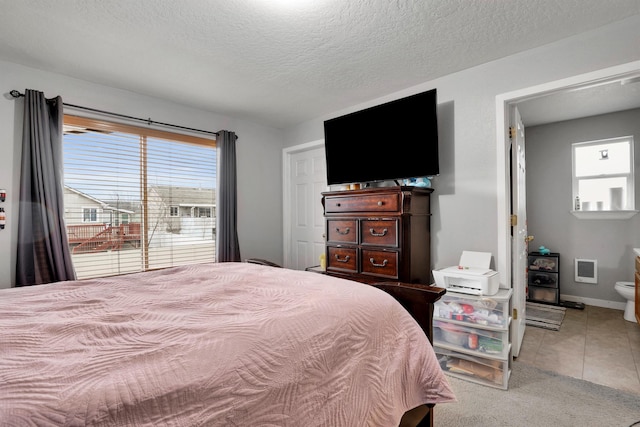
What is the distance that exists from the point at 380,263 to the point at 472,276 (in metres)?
0.74

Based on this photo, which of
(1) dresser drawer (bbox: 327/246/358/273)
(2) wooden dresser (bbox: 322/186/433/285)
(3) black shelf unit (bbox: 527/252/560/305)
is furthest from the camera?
(3) black shelf unit (bbox: 527/252/560/305)

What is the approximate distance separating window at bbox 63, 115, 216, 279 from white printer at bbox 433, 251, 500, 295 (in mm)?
2640

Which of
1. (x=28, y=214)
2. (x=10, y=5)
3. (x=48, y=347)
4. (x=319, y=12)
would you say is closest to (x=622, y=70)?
(x=319, y=12)

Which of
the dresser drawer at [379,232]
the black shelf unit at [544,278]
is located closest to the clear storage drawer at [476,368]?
the dresser drawer at [379,232]

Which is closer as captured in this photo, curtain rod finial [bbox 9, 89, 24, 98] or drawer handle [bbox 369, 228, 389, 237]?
curtain rod finial [bbox 9, 89, 24, 98]

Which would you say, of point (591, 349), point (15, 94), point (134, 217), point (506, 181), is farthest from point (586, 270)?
point (15, 94)

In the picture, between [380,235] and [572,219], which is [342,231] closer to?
[380,235]

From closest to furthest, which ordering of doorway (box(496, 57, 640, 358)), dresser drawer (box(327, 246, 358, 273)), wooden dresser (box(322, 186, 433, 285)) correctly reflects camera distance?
doorway (box(496, 57, 640, 358)) < wooden dresser (box(322, 186, 433, 285)) < dresser drawer (box(327, 246, 358, 273))

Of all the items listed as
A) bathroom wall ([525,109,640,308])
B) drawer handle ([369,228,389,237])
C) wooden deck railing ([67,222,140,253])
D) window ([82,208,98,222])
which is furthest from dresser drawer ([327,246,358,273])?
bathroom wall ([525,109,640,308])

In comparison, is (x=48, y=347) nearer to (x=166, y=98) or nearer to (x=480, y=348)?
(x=480, y=348)

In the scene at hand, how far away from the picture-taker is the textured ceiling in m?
1.90

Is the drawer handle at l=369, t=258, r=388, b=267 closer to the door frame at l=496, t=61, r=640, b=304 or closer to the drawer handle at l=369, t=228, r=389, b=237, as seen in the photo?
the drawer handle at l=369, t=228, r=389, b=237

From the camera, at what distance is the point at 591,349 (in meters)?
2.74

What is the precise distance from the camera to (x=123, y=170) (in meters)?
3.18
